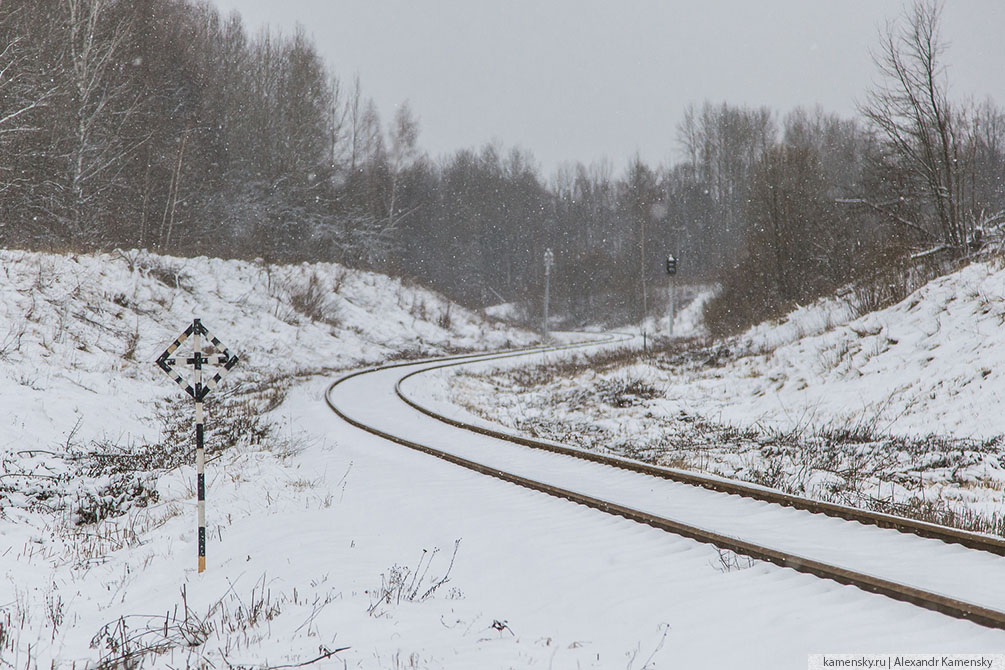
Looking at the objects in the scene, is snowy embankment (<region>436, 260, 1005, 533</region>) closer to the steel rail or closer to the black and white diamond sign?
the steel rail

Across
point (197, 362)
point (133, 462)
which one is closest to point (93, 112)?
point (133, 462)

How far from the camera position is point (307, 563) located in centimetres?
662

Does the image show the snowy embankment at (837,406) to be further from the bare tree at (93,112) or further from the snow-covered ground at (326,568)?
the bare tree at (93,112)

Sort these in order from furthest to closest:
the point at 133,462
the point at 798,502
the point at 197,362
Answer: the point at 133,462 → the point at 798,502 → the point at 197,362

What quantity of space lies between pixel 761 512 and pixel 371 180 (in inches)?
2069

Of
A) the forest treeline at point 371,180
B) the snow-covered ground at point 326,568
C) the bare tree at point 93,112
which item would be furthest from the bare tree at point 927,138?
the bare tree at point 93,112

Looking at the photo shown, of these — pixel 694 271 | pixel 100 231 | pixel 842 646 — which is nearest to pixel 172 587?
pixel 842 646

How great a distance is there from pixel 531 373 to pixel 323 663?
2471 centimetres

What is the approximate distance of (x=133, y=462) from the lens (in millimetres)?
12211

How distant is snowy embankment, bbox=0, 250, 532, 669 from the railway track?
2.63m

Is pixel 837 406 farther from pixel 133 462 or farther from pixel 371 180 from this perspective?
pixel 371 180

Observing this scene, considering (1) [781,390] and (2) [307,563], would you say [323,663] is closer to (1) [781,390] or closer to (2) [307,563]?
(2) [307,563]

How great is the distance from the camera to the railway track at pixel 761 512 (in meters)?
4.85

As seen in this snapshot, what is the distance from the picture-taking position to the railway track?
4852 mm
